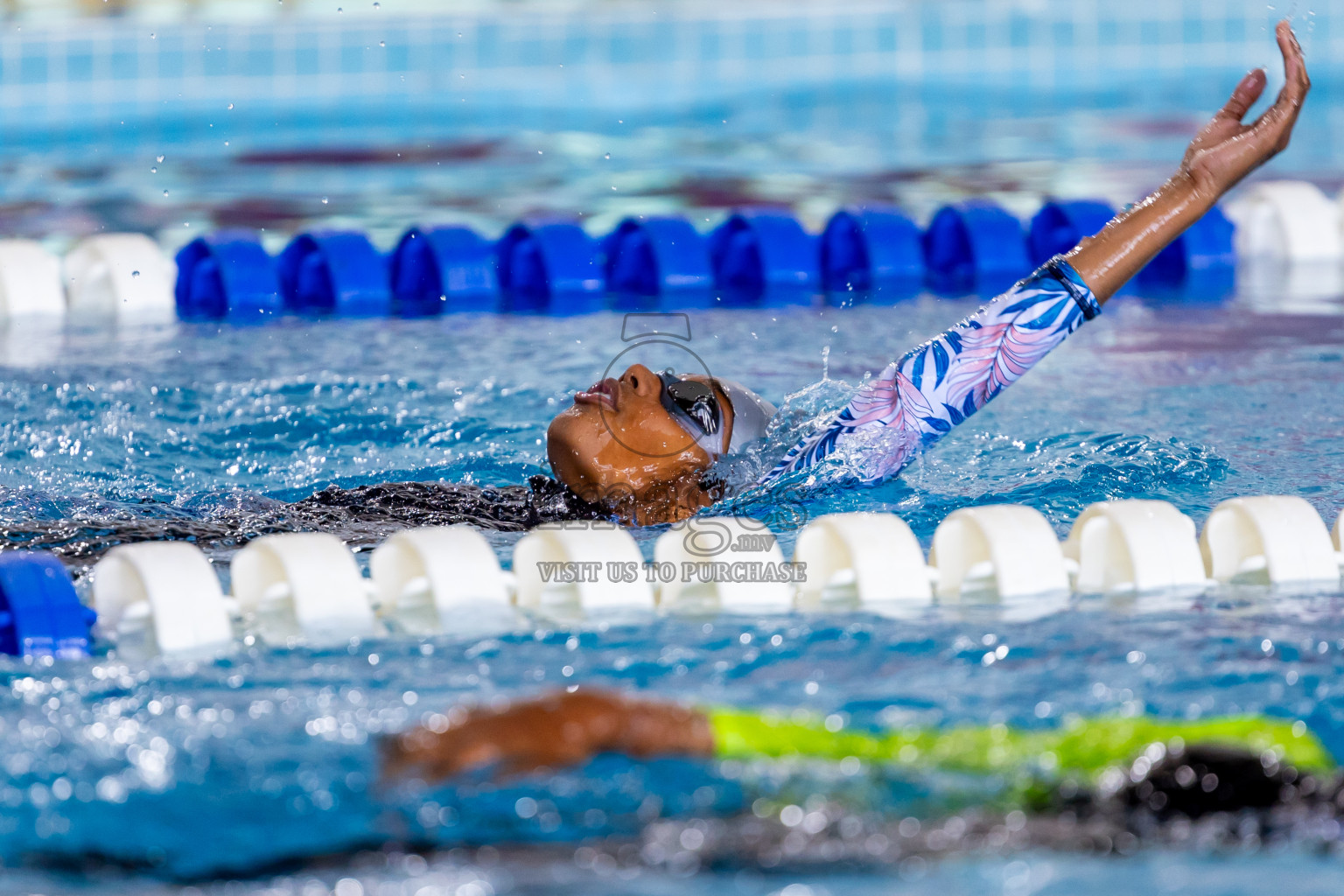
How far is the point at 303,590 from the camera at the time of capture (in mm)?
2338

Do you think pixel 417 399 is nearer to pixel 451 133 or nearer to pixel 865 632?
pixel 865 632

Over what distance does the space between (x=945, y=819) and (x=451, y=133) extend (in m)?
9.10

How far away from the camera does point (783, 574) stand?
250 cm

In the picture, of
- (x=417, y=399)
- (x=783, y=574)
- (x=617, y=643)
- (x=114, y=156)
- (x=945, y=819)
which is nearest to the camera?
(x=945, y=819)

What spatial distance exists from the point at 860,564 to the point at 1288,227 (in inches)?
190

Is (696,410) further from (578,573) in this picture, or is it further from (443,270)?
(443,270)

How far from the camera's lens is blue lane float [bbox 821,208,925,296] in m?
6.17

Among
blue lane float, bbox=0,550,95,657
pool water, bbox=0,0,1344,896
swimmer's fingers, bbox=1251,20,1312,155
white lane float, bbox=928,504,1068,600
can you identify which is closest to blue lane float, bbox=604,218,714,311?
pool water, bbox=0,0,1344,896

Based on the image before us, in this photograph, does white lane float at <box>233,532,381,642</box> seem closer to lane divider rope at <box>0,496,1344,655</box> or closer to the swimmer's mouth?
lane divider rope at <box>0,496,1344,655</box>

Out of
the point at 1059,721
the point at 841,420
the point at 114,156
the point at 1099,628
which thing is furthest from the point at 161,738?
the point at 114,156

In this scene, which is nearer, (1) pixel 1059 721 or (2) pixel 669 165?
(1) pixel 1059 721

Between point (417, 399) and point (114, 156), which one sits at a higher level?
point (114, 156)

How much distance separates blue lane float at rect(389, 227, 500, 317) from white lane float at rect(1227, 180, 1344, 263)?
3.19m

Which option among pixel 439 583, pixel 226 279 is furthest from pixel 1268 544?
pixel 226 279
